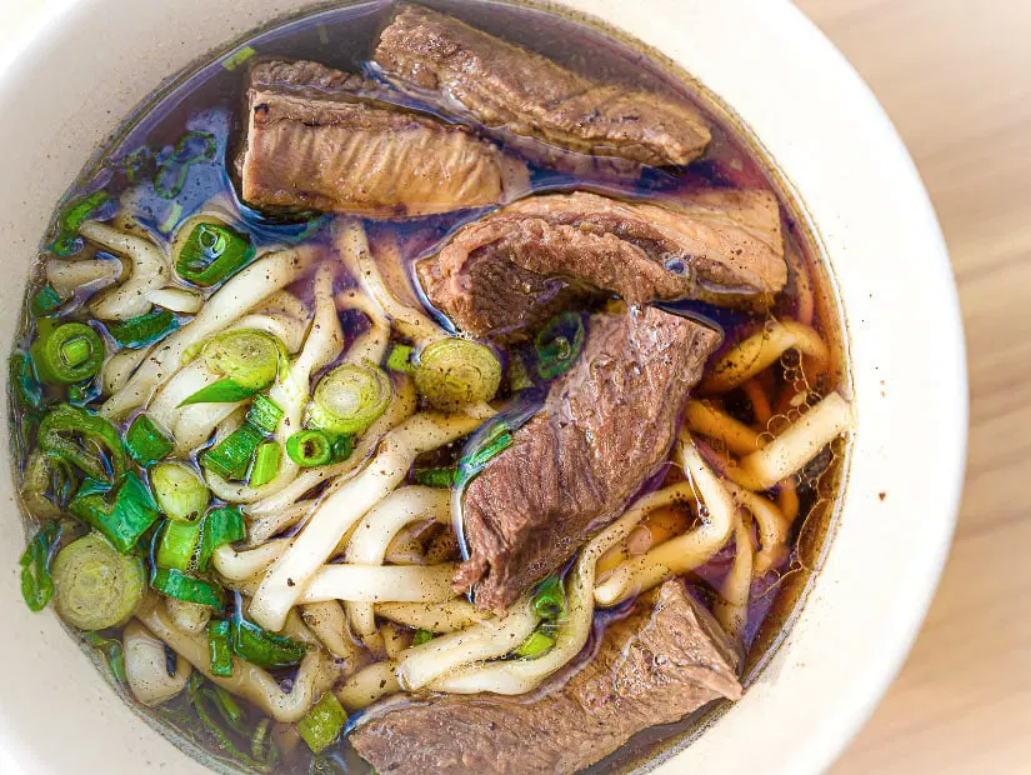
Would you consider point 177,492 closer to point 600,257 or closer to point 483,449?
point 483,449

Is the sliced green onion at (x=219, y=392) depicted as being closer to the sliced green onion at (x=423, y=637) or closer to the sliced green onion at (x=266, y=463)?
the sliced green onion at (x=266, y=463)

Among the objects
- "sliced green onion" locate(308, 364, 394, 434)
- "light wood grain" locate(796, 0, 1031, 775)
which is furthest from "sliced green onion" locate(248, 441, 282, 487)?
"light wood grain" locate(796, 0, 1031, 775)

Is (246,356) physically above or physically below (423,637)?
above

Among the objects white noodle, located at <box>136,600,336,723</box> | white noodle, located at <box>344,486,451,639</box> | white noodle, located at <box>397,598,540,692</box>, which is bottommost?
white noodle, located at <box>397,598,540,692</box>

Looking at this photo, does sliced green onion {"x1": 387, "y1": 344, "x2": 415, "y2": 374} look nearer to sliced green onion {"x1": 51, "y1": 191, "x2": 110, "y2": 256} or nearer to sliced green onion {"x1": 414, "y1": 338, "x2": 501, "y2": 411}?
sliced green onion {"x1": 414, "y1": 338, "x2": 501, "y2": 411}

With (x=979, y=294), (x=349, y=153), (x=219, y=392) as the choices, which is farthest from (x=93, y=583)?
(x=979, y=294)

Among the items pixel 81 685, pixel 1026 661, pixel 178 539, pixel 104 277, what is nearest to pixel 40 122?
pixel 104 277

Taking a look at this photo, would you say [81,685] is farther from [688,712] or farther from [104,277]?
[688,712]
